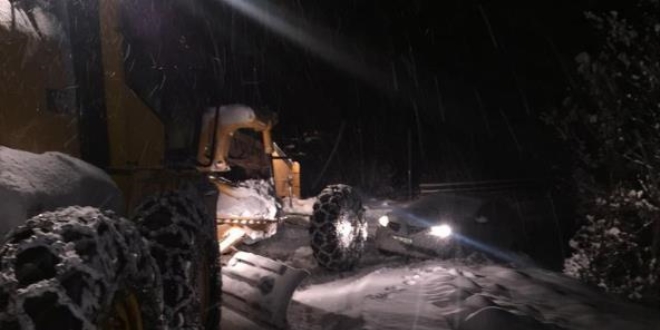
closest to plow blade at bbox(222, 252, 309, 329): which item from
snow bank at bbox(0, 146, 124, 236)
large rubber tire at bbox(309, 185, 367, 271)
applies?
snow bank at bbox(0, 146, 124, 236)

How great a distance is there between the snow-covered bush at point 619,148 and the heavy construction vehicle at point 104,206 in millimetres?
7144

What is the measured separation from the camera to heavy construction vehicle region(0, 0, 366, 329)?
83.4 inches

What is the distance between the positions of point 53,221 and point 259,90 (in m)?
26.2

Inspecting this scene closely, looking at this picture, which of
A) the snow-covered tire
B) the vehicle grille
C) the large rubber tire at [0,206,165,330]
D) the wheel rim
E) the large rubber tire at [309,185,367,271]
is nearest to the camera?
the large rubber tire at [0,206,165,330]

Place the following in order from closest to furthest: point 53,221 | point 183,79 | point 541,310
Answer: point 53,221 < point 183,79 < point 541,310

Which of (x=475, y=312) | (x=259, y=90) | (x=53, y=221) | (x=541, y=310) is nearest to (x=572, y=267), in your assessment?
(x=541, y=310)

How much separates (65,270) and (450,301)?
538cm

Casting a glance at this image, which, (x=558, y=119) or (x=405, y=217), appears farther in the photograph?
(x=558, y=119)

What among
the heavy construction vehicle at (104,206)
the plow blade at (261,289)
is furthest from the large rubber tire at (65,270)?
the plow blade at (261,289)

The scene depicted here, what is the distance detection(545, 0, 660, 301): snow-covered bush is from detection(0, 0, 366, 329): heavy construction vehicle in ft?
23.4

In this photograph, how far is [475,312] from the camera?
19.7 ft

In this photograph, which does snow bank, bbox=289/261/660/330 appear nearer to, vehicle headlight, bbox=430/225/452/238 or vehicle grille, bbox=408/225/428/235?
vehicle headlight, bbox=430/225/452/238

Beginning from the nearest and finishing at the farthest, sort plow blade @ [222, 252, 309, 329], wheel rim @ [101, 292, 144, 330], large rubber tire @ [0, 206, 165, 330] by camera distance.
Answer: large rubber tire @ [0, 206, 165, 330]
wheel rim @ [101, 292, 144, 330]
plow blade @ [222, 252, 309, 329]

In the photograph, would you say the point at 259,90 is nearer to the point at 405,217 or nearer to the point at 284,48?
the point at 284,48
